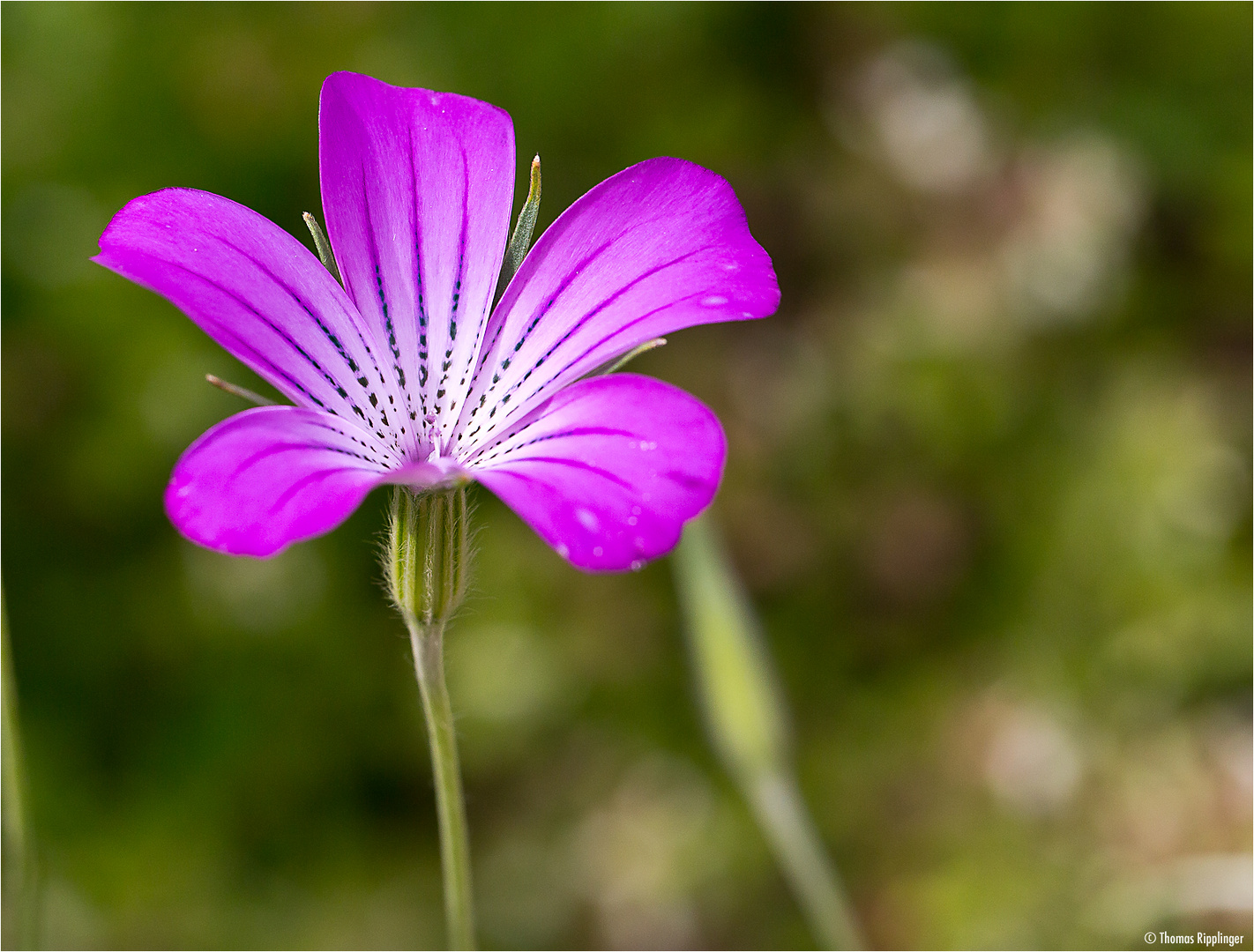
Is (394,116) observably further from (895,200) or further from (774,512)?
(895,200)

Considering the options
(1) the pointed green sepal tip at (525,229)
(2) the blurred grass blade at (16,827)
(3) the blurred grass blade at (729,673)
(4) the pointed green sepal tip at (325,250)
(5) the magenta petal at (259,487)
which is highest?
(1) the pointed green sepal tip at (525,229)

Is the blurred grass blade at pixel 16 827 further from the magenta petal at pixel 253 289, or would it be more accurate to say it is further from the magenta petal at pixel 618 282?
the magenta petal at pixel 618 282

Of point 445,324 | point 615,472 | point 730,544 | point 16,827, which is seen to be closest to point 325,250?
point 445,324

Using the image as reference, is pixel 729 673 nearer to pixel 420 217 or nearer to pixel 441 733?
pixel 441 733

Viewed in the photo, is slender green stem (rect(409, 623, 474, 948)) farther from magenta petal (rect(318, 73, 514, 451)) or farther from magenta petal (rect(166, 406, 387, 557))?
magenta petal (rect(318, 73, 514, 451))

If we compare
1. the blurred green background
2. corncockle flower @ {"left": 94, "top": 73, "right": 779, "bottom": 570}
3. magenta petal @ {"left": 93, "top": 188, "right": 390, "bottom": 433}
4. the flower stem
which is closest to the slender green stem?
the flower stem

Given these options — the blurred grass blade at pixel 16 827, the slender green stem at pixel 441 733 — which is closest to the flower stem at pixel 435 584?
the slender green stem at pixel 441 733
